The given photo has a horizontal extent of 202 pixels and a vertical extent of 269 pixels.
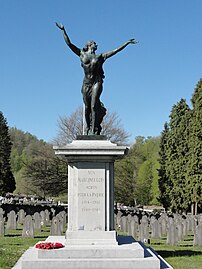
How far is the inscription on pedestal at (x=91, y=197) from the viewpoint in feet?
37.1

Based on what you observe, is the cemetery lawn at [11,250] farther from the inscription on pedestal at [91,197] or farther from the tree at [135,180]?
the tree at [135,180]

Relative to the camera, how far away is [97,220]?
11.3 metres

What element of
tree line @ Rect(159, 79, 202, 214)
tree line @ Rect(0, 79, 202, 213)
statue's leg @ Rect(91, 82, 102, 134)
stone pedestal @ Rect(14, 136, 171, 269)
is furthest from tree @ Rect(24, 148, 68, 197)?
stone pedestal @ Rect(14, 136, 171, 269)

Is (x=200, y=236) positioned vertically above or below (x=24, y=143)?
below

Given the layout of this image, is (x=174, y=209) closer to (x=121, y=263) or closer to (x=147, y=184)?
(x=147, y=184)

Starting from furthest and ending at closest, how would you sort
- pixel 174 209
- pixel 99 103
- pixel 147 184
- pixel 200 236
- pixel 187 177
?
pixel 147 184 → pixel 174 209 → pixel 187 177 → pixel 200 236 → pixel 99 103

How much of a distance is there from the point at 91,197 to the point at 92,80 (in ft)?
10.8

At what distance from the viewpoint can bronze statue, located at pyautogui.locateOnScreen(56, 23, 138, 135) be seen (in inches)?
486

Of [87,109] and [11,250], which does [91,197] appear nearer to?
[87,109]

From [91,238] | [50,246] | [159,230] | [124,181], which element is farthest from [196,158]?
[50,246]

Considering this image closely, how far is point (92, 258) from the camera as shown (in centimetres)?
1044

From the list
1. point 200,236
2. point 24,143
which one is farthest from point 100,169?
point 24,143

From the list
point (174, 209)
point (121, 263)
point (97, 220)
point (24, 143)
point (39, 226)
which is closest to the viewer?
point (121, 263)

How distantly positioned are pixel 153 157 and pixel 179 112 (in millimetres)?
29110
